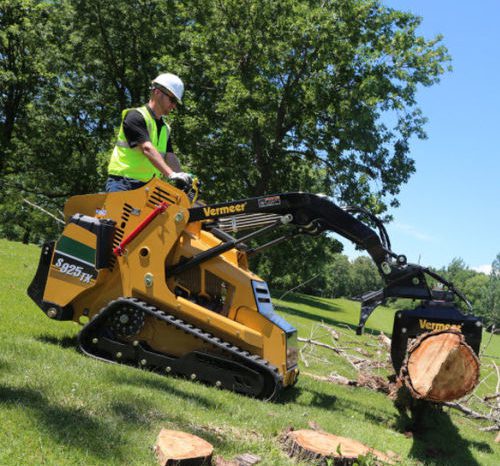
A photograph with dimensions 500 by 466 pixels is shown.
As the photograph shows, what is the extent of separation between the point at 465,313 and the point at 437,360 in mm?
1237

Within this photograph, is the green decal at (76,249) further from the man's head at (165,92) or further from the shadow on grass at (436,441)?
the shadow on grass at (436,441)

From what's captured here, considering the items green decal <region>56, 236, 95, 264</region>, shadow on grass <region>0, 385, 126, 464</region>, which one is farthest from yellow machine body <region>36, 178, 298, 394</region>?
shadow on grass <region>0, 385, 126, 464</region>

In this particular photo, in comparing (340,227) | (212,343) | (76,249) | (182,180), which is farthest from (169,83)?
(212,343)

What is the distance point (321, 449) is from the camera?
388cm

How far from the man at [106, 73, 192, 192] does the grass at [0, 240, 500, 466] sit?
1.94 metres

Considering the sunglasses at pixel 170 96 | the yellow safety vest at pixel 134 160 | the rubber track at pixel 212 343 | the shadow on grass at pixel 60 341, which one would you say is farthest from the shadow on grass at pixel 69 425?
the sunglasses at pixel 170 96

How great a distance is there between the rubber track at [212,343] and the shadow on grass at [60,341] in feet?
1.33

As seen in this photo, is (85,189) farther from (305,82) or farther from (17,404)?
(17,404)

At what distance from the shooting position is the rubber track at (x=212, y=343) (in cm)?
531

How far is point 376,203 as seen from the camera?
2125 centimetres

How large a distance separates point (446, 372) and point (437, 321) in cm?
101

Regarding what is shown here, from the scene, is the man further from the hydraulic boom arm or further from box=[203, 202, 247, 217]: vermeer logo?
the hydraulic boom arm

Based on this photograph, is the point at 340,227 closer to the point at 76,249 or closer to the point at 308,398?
the point at 308,398

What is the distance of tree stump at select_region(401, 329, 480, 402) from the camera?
4477 mm
